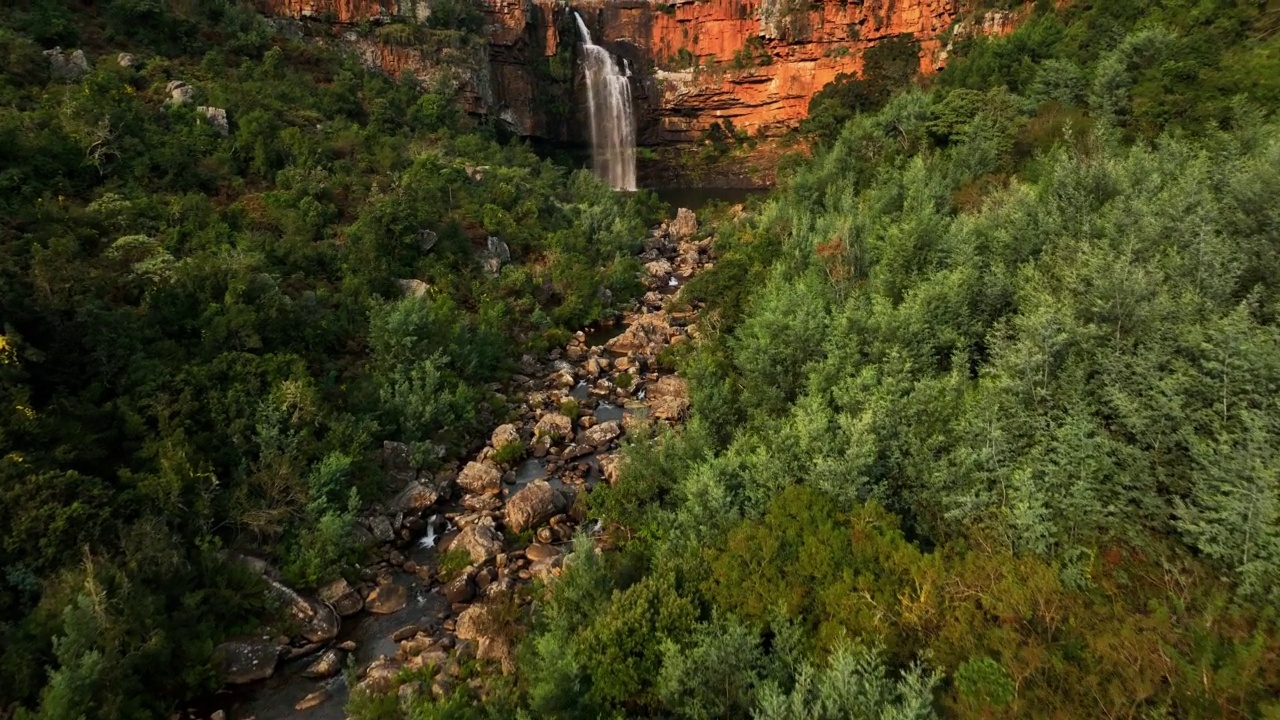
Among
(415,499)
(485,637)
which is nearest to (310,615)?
(485,637)

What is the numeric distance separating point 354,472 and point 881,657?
10.5 metres

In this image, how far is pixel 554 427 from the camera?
52.7ft

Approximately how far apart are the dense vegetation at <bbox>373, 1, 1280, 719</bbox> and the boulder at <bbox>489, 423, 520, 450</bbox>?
4.31m

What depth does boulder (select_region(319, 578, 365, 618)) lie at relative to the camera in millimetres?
10461

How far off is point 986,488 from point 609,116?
168ft

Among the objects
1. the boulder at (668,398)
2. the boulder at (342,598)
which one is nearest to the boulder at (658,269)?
the boulder at (668,398)

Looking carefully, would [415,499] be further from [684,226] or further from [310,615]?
[684,226]

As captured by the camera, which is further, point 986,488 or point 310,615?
point 310,615

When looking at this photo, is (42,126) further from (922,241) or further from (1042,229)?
(1042,229)

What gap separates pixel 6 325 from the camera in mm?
10242

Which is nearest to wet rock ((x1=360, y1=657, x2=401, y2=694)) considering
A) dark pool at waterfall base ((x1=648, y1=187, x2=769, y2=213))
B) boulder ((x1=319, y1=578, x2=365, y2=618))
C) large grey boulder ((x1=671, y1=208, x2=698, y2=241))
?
boulder ((x1=319, y1=578, x2=365, y2=618))

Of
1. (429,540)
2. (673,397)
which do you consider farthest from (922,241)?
(429,540)

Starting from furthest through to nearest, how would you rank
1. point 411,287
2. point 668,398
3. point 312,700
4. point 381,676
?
1. point 411,287
2. point 668,398
3. point 381,676
4. point 312,700

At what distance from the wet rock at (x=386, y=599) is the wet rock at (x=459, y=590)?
0.68 metres
